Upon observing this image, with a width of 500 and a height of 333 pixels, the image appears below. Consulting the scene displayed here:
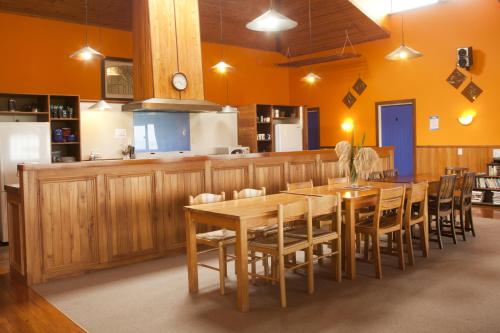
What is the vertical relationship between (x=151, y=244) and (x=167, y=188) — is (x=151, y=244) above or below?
below

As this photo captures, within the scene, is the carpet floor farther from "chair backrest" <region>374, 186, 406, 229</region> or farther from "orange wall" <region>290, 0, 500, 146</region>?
"orange wall" <region>290, 0, 500, 146</region>

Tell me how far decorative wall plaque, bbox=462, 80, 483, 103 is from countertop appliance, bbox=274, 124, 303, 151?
3551 mm

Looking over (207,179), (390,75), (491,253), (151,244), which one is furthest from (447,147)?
(151,244)

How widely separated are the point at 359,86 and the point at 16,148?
7.29m

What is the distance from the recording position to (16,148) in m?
6.70

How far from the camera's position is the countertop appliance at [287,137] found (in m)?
10.4

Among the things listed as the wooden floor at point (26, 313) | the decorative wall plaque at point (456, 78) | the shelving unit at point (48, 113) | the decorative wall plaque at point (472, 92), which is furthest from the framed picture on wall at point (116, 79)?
the decorative wall plaque at point (472, 92)

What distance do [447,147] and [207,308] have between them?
738cm

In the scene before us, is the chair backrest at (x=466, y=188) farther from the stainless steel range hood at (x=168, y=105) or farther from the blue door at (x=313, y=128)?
the blue door at (x=313, y=128)

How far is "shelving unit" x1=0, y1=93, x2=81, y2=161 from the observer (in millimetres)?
7394

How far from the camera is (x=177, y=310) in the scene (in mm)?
3631

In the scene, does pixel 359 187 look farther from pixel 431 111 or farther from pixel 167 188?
pixel 431 111

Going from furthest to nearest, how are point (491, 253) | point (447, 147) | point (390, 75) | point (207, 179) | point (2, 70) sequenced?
point (390, 75) < point (447, 147) < point (2, 70) < point (207, 179) < point (491, 253)

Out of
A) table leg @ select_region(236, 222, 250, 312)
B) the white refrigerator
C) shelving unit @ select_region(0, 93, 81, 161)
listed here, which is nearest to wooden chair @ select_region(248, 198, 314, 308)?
table leg @ select_region(236, 222, 250, 312)
